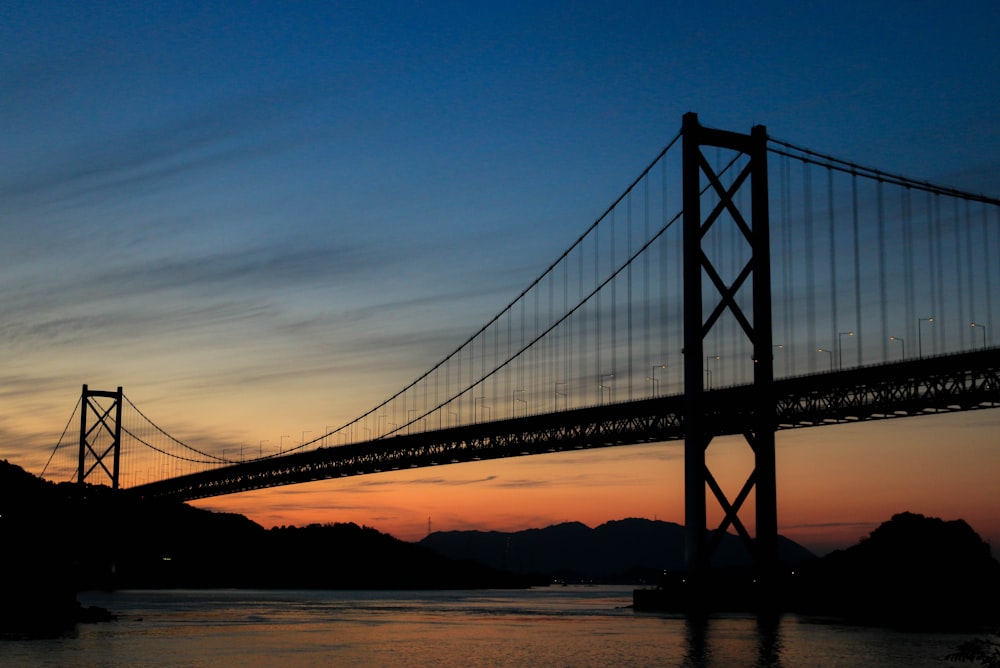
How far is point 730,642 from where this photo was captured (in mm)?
35406

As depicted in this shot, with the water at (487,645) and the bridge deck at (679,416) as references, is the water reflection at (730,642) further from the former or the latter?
the bridge deck at (679,416)

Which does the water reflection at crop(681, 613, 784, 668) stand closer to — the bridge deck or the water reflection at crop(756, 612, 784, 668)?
the water reflection at crop(756, 612, 784, 668)

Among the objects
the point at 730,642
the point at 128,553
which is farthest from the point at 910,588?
the point at 128,553

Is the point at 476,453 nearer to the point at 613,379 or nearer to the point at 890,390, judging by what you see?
the point at 613,379

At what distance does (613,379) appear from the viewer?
5612 cm

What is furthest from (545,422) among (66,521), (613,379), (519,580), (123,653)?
(519,580)

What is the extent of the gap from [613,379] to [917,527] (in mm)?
28735

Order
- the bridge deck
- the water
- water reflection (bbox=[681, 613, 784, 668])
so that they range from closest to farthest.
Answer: water reflection (bbox=[681, 613, 784, 668]) < the water < the bridge deck

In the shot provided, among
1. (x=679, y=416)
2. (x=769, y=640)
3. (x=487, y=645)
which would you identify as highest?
(x=679, y=416)

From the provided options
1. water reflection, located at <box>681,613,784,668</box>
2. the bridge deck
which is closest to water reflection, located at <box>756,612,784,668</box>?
water reflection, located at <box>681,613,784,668</box>

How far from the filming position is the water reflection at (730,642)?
103 feet

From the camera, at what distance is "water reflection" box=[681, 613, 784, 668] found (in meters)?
31.3

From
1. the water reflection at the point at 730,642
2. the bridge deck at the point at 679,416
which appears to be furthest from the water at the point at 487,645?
the bridge deck at the point at 679,416

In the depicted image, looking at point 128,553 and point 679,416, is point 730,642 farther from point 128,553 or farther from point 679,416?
point 128,553
